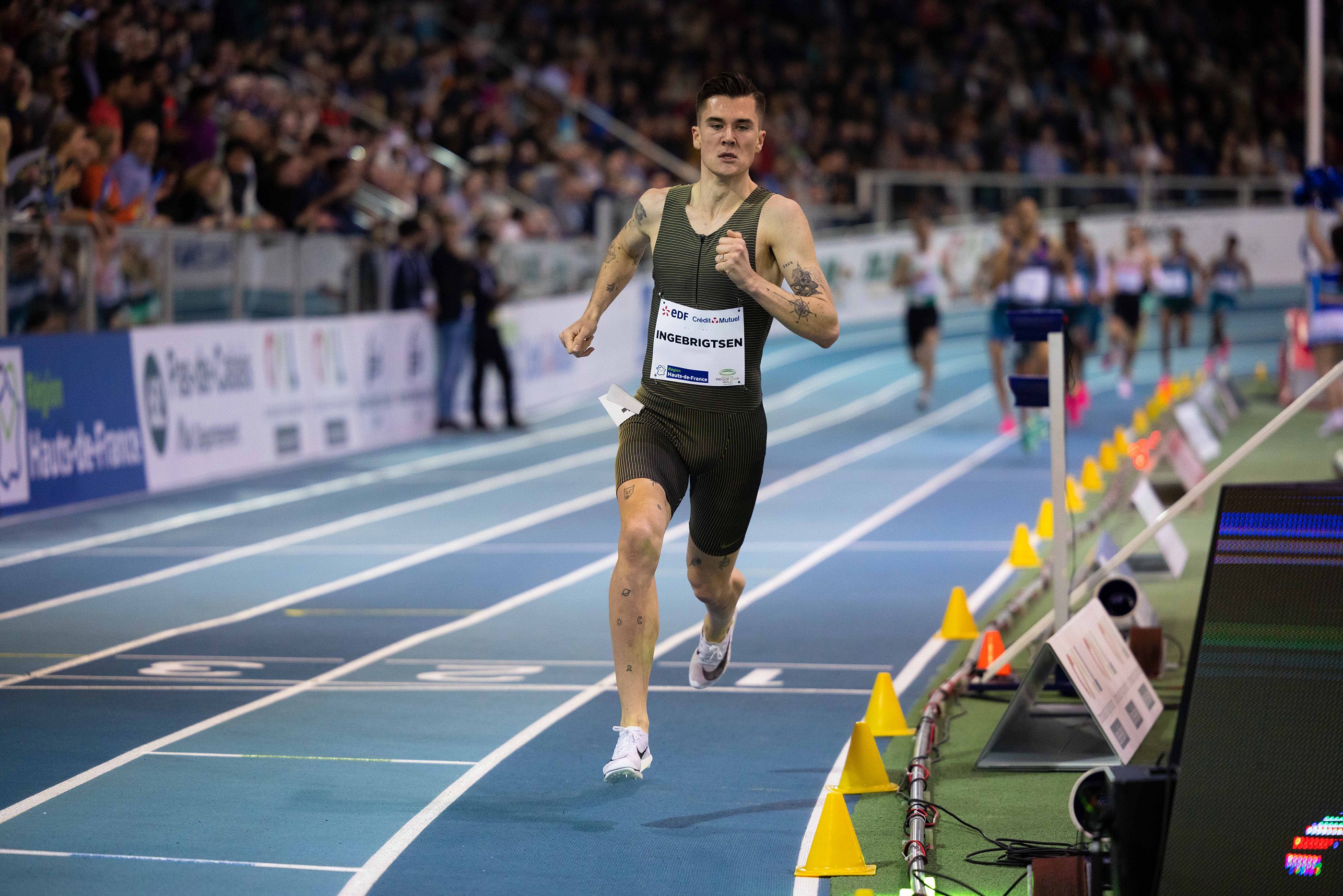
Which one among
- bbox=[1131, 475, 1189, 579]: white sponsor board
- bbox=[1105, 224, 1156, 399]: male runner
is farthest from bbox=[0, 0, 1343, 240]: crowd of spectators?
bbox=[1131, 475, 1189, 579]: white sponsor board

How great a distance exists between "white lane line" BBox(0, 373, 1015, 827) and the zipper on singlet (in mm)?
1896

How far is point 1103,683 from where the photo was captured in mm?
6066

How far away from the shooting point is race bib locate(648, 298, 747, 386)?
5.92 metres

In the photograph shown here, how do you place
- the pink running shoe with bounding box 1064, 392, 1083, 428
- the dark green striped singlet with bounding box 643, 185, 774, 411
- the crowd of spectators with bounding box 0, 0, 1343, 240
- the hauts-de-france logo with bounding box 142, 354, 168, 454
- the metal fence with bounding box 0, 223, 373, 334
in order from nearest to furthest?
the dark green striped singlet with bounding box 643, 185, 774, 411, the metal fence with bounding box 0, 223, 373, 334, the hauts-de-france logo with bounding box 142, 354, 168, 454, the crowd of spectators with bounding box 0, 0, 1343, 240, the pink running shoe with bounding box 1064, 392, 1083, 428

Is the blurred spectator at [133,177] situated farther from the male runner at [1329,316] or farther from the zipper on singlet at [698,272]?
the male runner at [1329,316]

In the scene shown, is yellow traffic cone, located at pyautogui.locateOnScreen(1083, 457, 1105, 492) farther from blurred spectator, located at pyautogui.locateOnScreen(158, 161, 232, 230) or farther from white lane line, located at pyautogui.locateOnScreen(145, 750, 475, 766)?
white lane line, located at pyautogui.locateOnScreen(145, 750, 475, 766)

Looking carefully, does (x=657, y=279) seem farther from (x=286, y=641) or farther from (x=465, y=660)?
(x=286, y=641)

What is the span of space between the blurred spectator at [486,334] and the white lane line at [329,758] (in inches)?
510

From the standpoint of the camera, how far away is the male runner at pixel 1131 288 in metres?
24.7

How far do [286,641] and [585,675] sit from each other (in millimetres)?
1739

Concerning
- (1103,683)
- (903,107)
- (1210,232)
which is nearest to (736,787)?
(1103,683)

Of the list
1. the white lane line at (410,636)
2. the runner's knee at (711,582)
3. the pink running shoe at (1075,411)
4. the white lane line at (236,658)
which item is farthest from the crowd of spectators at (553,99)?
the runner's knee at (711,582)

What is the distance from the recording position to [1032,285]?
59.2ft

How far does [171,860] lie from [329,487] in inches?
408
